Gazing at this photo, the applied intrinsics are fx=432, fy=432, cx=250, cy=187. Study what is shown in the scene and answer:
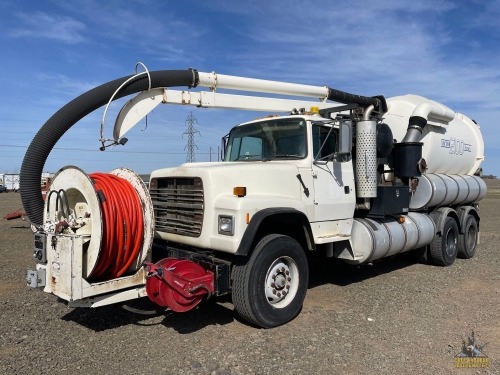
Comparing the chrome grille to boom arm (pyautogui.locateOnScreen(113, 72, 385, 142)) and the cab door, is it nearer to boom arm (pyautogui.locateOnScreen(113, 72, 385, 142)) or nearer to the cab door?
boom arm (pyautogui.locateOnScreen(113, 72, 385, 142))

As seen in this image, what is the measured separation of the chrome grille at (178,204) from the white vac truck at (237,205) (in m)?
0.02

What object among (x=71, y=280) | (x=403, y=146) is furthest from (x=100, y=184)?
(x=403, y=146)

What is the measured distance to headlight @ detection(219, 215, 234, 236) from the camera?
4.68 m

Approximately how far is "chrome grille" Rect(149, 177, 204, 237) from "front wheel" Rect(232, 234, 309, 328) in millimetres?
739

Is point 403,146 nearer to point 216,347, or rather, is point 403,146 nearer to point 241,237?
point 241,237

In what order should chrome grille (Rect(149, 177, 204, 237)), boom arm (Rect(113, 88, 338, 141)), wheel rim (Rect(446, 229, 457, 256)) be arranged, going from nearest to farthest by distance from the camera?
chrome grille (Rect(149, 177, 204, 237))
boom arm (Rect(113, 88, 338, 141))
wheel rim (Rect(446, 229, 457, 256))

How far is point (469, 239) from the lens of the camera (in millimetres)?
9781

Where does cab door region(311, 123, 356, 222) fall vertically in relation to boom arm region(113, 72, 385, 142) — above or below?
below

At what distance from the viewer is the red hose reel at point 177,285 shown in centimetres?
455

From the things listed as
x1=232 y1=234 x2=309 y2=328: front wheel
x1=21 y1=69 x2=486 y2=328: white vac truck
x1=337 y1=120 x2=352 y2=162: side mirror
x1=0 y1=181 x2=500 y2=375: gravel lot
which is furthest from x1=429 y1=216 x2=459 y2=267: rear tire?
x1=232 y1=234 x2=309 y2=328: front wheel

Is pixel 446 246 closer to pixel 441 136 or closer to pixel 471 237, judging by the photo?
pixel 471 237

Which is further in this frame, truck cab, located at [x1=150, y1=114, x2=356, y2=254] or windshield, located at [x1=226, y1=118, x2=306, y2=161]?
windshield, located at [x1=226, y1=118, x2=306, y2=161]

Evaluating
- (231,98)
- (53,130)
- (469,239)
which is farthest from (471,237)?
(53,130)

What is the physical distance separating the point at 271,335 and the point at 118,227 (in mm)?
2076
